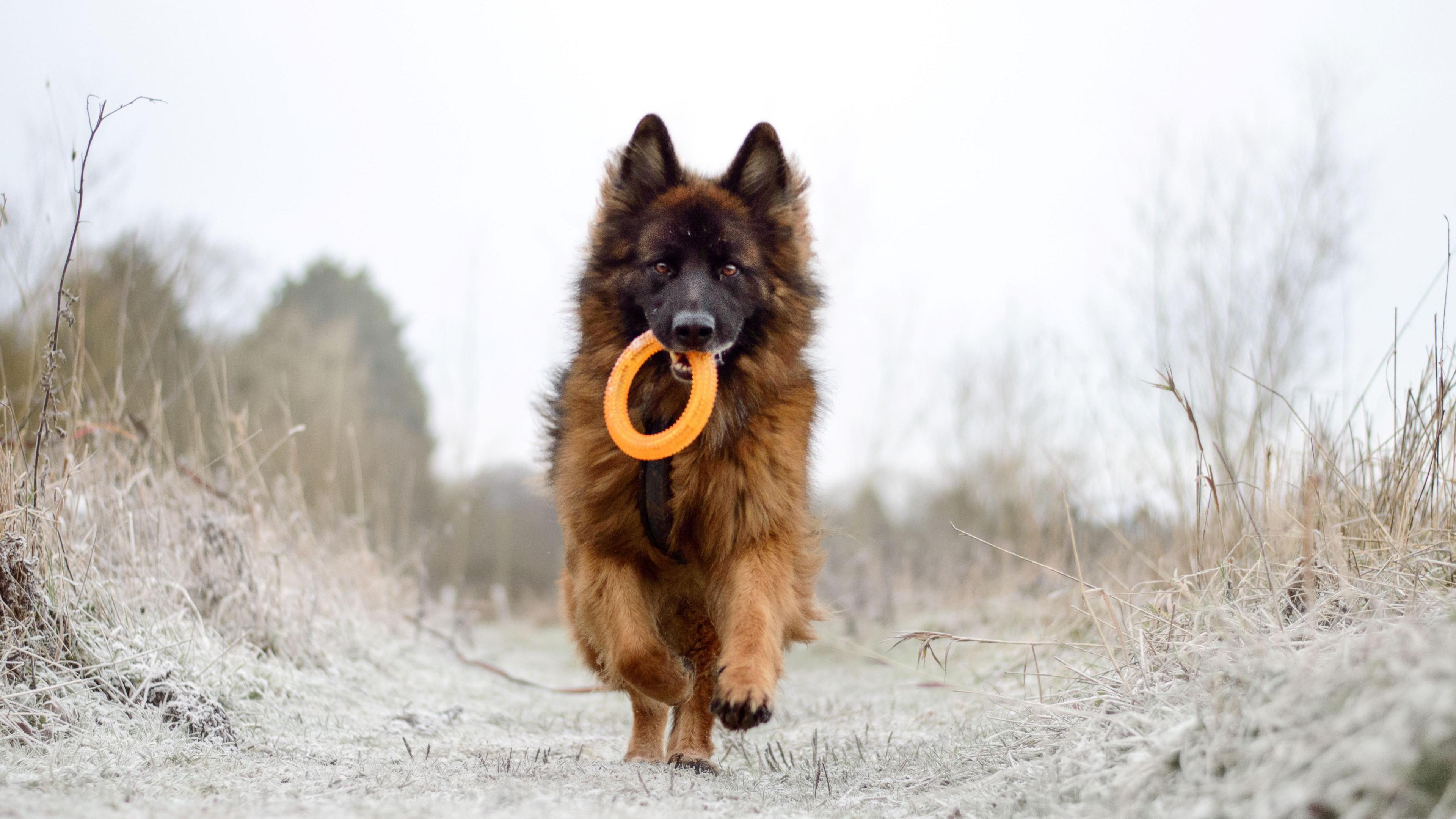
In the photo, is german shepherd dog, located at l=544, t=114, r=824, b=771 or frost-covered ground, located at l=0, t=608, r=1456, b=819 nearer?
frost-covered ground, located at l=0, t=608, r=1456, b=819

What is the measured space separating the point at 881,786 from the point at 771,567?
0.91 meters

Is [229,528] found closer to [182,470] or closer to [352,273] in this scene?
[182,470]

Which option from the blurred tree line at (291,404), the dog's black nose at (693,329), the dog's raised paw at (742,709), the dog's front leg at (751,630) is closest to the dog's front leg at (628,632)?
the dog's front leg at (751,630)

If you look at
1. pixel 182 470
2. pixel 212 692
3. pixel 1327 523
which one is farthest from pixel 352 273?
pixel 1327 523

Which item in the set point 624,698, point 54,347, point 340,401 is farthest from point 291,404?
point 54,347

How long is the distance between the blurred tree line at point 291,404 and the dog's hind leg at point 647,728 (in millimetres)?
1340

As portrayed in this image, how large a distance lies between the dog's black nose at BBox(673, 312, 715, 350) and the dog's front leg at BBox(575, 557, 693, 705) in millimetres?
964

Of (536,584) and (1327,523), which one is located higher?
(1327,523)

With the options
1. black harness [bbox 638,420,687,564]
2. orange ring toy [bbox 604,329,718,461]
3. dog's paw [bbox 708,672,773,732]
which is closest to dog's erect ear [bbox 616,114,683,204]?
orange ring toy [bbox 604,329,718,461]

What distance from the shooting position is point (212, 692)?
4.25 meters

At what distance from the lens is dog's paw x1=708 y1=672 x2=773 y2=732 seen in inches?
131

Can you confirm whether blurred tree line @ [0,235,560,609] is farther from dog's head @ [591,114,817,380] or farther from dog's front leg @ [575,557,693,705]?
dog's head @ [591,114,817,380]

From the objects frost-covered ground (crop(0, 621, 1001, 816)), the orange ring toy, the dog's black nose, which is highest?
the dog's black nose

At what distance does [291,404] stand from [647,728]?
13540mm
